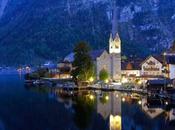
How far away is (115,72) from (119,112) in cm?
5910

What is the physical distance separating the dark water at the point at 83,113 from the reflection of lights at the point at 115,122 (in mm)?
193

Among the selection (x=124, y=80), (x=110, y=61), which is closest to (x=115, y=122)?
(x=124, y=80)

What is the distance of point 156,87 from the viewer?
92.6 meters

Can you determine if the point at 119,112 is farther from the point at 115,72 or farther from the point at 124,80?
the point at 115,72

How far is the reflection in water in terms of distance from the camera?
5834cm

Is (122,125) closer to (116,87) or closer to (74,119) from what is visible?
(74,119)

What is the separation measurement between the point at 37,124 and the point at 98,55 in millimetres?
69317

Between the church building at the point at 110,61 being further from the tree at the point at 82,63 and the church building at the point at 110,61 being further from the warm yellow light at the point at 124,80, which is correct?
the tree at the point at 82,63

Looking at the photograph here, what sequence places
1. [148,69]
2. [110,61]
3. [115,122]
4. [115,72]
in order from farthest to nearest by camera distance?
[110,61] → [115,72] → [148,69] → [115,122]

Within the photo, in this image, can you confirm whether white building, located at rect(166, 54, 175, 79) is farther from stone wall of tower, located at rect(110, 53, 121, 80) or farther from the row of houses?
stone wall of tower, located at rect(110, 53, 121, 80)

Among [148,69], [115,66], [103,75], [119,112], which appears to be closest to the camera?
[119,112]

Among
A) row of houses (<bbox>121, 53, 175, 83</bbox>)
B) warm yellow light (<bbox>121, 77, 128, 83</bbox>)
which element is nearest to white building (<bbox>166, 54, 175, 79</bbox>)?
row of houses (<bbox>121, 53, 175, 83</bbox>)

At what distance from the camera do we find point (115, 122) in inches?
2373

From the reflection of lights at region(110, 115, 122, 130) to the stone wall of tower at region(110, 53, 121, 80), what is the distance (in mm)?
62208
